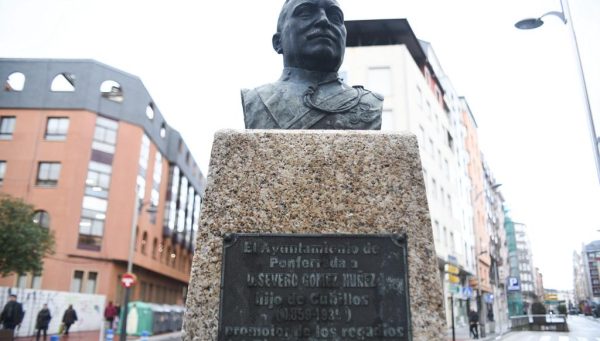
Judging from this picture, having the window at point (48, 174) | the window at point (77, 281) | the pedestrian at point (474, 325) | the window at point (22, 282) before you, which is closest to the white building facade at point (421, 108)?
the pedestrian at point (474, 325)

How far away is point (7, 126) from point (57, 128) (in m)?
Answer: 3.33

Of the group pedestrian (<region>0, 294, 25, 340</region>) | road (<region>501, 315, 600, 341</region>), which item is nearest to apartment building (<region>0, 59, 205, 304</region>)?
pedestrian (<region>0, 294, 25, 340</region>)

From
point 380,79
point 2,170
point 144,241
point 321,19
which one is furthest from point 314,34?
point 144,241

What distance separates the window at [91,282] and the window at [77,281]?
410 mm

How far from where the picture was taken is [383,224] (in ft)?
9.27

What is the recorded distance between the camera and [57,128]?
1240 inches

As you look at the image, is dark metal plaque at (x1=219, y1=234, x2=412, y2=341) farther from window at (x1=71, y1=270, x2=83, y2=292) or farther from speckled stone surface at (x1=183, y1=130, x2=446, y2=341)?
window at (x1=71, y1=270, x2=83, y2=292)

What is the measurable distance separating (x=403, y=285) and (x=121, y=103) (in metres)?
34.1

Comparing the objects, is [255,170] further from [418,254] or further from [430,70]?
[430,70]

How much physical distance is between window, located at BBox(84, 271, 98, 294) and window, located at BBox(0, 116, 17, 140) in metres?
10.5

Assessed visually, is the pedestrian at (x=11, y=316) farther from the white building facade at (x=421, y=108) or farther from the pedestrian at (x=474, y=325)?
the white building facade at (x=421, y=108)

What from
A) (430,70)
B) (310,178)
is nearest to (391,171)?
(310,178)

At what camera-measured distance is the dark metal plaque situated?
8.46 feet

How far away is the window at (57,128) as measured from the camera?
31.4 metres
